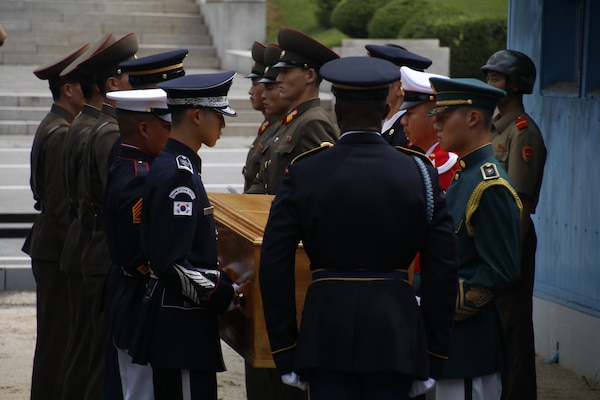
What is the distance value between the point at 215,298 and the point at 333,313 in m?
0.75

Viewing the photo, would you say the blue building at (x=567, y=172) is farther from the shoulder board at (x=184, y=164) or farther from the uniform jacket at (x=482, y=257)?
the shoulder board at (x=184, y=164)

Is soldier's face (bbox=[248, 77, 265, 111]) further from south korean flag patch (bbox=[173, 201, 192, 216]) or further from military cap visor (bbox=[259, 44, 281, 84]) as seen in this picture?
south korean flag patch (bbox=[173, 201, 192, 216])

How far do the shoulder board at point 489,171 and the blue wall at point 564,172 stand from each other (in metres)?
A: 3.00

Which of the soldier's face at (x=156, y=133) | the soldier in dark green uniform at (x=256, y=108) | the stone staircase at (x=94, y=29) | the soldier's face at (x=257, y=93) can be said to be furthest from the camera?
the stone staircase at (x=94, y=29)

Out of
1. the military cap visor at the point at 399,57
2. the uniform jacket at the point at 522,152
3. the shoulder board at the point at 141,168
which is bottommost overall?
the uniform jacket at the point at 522,152

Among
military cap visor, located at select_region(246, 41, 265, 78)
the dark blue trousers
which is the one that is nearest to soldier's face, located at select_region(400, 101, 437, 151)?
the dark blue trousers

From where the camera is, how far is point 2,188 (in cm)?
1371

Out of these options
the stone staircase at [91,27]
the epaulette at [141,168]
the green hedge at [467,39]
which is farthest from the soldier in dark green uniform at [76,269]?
the stone staircase at [91,27]

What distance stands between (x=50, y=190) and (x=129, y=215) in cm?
187

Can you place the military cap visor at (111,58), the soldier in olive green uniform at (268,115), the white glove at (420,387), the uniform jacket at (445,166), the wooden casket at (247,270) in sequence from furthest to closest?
the soldier in olive green uniform at (268,115) → the military cap visor at (111,58) → the uniform jacket at (445,166) → the wooden casket at (247,270) → the white glove at (420,387)

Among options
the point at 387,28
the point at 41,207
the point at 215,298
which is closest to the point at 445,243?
the point at 215,298

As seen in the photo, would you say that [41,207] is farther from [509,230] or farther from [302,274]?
[509,230]

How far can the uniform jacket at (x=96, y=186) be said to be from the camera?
18.7 ft

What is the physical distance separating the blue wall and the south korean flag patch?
3.78m
